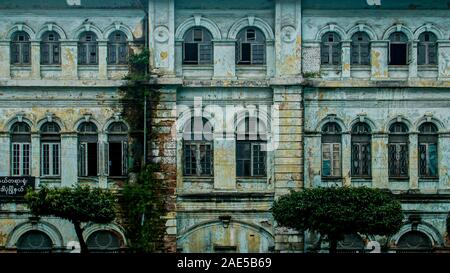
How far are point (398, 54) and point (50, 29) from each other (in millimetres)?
9900

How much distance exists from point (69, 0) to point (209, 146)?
5718 mm

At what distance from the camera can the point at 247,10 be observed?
78.4ft

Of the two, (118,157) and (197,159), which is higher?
(118,157)

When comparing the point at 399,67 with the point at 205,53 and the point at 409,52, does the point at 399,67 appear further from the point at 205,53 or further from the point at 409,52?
the point at 205,53

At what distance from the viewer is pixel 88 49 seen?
941 inches

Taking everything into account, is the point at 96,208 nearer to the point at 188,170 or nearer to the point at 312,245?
the point at 188,170

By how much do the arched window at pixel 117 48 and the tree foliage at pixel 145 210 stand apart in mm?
3185

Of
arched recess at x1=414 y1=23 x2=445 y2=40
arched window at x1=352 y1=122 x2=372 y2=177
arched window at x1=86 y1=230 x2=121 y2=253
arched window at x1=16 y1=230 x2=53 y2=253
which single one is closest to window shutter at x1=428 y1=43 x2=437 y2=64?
arched recess at x1=414 y1=23 x2=445 y2=40

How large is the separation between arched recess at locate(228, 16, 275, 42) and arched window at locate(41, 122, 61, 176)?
226 inches

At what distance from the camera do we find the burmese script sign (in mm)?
23469

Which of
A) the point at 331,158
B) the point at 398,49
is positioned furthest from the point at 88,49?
the point at 398,49

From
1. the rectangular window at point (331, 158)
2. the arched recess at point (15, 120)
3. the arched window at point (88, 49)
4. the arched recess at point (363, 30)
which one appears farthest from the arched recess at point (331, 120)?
the arched recess at point (15, 120)
